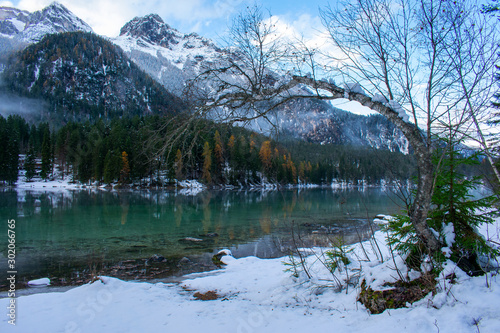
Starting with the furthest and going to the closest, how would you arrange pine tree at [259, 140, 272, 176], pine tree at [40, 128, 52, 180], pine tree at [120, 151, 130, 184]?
pine tree at [40, 128, 52, 180] → pine tree at [120, 151, 130, 184] → pine tree at [259, 140, 272, 176]

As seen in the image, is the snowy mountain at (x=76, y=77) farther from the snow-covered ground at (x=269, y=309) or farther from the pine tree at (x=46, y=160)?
the snow-covered ground at (x=269, y=309)

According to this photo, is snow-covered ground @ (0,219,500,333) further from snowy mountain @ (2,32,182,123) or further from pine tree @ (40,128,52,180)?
snowy mountain @ (2,32,182,123)

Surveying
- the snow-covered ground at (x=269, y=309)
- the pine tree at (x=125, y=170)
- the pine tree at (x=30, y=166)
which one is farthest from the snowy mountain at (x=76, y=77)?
the snow-covered ground at (x=269, y=309)

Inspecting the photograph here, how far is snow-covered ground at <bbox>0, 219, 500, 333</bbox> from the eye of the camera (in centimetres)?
278

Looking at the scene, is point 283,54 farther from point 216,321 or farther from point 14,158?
point 14,158

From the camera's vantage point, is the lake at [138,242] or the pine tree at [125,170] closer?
the lake at [138,242]

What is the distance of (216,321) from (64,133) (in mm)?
82565

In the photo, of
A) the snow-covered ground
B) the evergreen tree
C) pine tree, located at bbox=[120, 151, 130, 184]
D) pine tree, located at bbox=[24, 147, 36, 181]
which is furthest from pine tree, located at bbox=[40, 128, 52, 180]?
the evergreen tree

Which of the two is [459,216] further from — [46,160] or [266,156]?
[46,160]

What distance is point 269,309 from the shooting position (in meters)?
3.83

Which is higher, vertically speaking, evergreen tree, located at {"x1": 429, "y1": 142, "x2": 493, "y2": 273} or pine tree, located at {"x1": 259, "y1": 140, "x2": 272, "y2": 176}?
pine tree, located at {"x1": 259, "y1": 140, "x2": 272, "y2": 176}

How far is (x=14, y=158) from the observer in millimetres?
56344

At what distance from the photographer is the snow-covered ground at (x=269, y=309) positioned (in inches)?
109

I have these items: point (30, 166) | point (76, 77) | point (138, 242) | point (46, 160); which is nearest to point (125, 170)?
point (46, 160)
